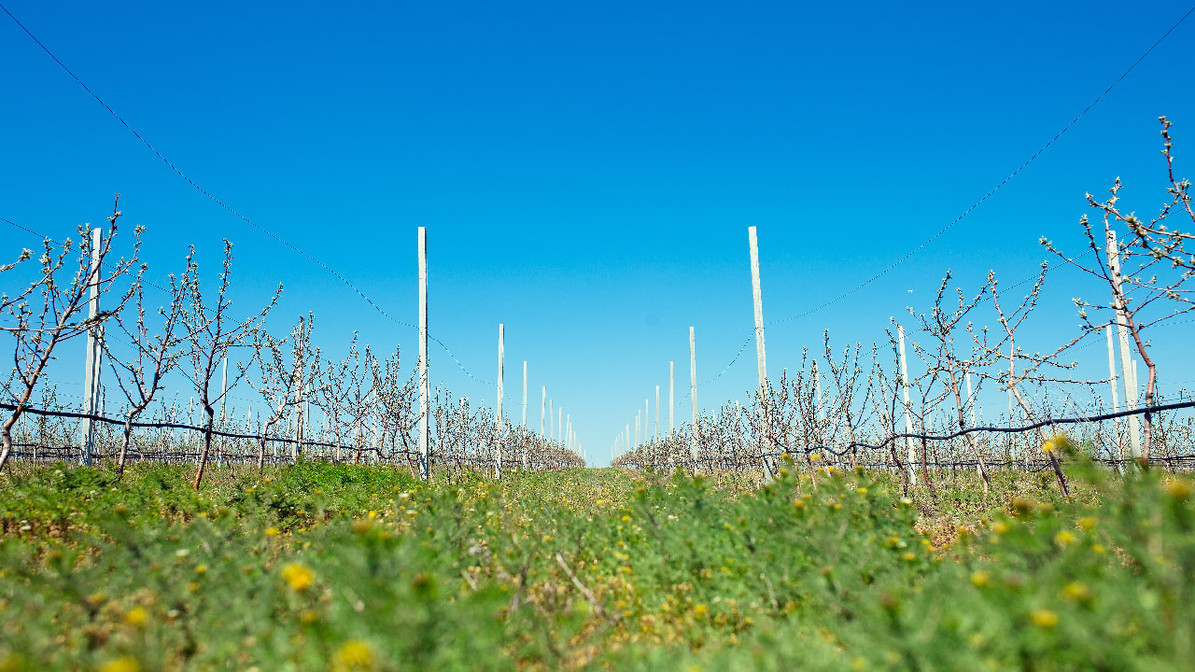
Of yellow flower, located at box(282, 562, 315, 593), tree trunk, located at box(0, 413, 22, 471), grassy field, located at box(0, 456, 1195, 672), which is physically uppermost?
tree trunk, located at box(0, 413, 22, 471)

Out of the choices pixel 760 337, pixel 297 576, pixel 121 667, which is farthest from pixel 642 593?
pixel 760 337

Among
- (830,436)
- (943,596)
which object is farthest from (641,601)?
(830,436)

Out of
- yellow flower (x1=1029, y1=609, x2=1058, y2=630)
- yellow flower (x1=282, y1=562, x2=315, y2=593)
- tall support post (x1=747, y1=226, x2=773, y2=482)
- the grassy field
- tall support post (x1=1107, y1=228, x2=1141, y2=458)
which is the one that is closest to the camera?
yellow flower (x1=1029, y1=609, x2=1058, y2=630)

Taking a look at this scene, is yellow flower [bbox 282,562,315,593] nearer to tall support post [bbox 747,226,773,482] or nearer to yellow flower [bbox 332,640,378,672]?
yellow flower [bbox 332,640,378,672]

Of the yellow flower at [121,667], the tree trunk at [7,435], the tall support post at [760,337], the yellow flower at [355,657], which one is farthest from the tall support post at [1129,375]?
the tree trunk at [7,435]

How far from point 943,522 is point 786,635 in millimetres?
5964

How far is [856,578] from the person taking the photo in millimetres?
3016

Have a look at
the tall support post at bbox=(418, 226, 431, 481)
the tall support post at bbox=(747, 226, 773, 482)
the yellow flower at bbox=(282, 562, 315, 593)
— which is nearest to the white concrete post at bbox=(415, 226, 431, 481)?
the tall support post at bbox=(418, 226, 431, 481)

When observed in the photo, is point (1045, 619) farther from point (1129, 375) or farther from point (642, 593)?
point (1129, 375)

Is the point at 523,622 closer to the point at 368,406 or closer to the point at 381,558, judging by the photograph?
the point at 381,558

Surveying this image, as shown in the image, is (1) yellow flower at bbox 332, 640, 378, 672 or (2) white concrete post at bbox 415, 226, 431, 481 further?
(2) white concrete post at bbox 415, 226, 431, 481

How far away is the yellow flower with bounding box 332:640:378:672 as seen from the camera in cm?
172

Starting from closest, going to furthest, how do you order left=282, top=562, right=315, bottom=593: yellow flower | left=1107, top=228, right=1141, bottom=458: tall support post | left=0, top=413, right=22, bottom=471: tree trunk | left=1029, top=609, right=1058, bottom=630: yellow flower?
left=1029, top=609, right=1058, bottom=630: yellow flower, left=282, top=562, right=315, bottom=593: yellow flower, left=0, top=413, right=22, bottom=471: tree trunk, left=1107, top=228, right=1141, bottom=458: tall support post

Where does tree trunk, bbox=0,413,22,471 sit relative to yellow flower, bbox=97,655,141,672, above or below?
above
